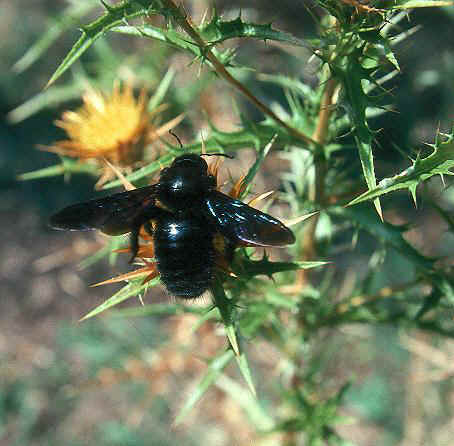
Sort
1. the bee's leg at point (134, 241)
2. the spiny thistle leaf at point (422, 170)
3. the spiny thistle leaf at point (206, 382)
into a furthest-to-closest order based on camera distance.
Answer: the spiny thistle leaf at point (206, 382), the bee's leg at point (134, 241), the spiny thistle leaf at point (422, 170)

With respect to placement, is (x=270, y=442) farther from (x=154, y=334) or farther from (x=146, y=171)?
(x=154, y=334)

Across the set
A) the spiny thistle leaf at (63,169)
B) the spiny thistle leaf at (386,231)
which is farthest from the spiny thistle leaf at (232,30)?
the spiny thistle leaf at (63,169)

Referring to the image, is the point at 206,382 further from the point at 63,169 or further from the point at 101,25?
the point at 101,25

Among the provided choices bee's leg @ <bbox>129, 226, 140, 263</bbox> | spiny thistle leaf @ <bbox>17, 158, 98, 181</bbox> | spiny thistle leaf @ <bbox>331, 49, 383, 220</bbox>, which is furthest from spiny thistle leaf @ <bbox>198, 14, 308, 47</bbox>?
spiny thistle leaf @ <bbox>17, 158, 98, 181</bbox>

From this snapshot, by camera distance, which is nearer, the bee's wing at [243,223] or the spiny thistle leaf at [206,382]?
the bee's wing at [243,223]

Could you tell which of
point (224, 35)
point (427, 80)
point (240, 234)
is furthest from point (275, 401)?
point (224, 35)

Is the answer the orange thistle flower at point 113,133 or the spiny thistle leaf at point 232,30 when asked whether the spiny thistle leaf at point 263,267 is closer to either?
the spiny thistle leaf at point 232,30
